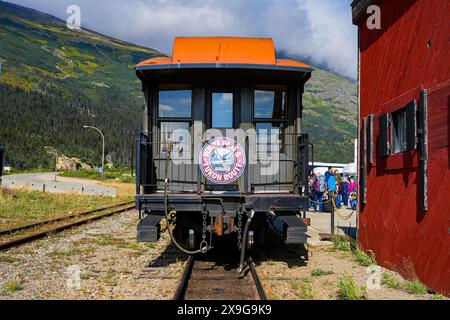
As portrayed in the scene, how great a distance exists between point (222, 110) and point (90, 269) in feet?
12.1

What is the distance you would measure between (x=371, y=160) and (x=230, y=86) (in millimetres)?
3057

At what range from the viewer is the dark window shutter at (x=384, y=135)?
328 inches

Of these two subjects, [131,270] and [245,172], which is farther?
[245,172]

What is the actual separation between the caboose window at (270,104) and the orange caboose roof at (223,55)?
2.02 feet

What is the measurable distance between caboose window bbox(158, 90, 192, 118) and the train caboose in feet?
0.06

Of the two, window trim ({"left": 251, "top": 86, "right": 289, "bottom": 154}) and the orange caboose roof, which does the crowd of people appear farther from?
the orange caboose roof

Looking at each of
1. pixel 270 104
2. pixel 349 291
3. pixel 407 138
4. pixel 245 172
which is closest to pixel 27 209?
pixel 245 172

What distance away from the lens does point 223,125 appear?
8992mm

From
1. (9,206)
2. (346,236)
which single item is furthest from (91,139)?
(346,236)

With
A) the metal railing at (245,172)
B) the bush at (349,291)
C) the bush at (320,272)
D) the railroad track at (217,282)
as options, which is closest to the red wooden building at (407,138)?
the bush at (349,291)

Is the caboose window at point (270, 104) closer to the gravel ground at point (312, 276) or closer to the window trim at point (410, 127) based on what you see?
the window trim at point (410, 127)

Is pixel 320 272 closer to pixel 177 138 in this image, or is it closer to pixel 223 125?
pixel 223 125

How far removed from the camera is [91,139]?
11706 centimetres
